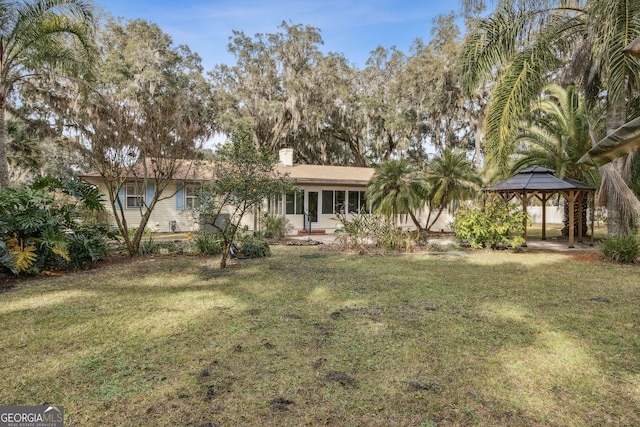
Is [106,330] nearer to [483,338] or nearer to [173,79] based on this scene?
[483,338]

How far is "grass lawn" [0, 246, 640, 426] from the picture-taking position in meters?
2.64

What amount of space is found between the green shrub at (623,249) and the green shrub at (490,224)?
88.4 inches

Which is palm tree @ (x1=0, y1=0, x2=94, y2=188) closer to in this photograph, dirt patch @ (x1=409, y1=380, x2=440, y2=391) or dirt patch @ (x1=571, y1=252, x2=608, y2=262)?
dirt patch @ (x1=409, y1=380, x2=440, y2=391)

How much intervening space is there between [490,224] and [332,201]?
27.5 feet

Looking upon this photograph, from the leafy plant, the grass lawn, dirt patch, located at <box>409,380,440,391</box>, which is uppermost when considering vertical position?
the leafy plant

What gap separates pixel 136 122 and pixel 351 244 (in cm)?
648

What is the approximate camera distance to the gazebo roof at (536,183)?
11.5m

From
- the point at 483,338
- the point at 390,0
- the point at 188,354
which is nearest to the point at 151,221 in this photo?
the point at 390,0

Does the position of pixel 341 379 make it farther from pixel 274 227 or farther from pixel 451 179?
pixel 274 227

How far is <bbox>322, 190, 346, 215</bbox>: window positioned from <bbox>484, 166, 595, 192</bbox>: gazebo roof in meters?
7.43

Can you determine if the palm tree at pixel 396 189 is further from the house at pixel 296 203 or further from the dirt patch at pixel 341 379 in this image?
Result: the dirt patch at pixel 341 379

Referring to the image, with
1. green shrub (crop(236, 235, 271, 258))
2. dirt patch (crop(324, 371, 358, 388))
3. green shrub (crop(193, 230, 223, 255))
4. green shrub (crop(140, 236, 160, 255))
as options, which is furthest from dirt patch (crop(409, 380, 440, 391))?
green shrub (crop(140, 236, 160, 255))

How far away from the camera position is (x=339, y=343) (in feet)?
12.6

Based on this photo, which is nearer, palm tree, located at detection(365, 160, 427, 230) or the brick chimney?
palm tree, located at detection(365, 160, 427, 230)
